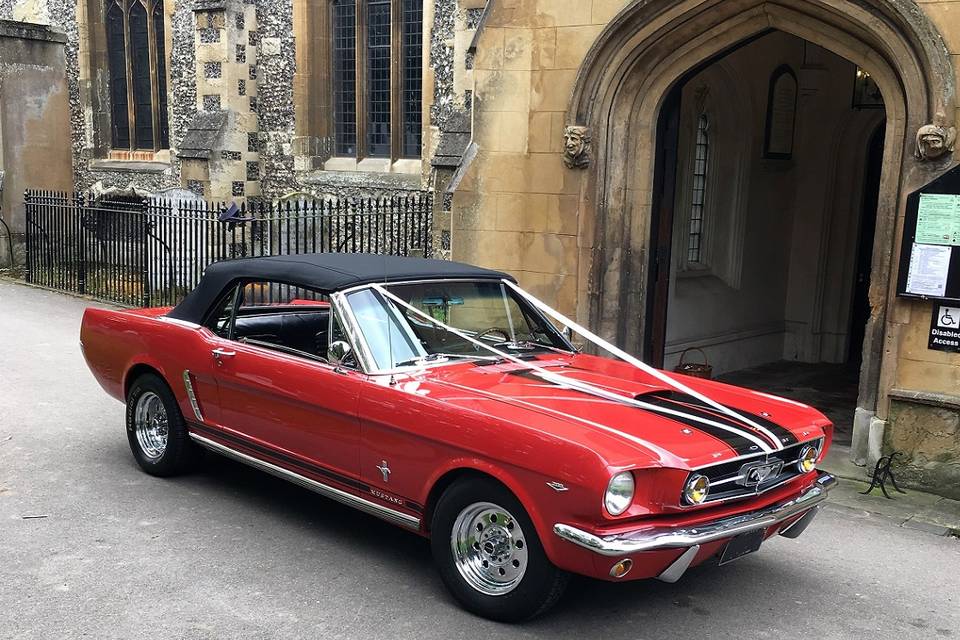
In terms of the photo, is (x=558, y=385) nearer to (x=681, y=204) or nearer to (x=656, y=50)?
(x=656, y=50)

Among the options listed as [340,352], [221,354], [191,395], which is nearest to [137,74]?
[191,395]

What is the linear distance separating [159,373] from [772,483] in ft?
13.4

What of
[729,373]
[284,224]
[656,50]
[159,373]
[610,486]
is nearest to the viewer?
[610,486]

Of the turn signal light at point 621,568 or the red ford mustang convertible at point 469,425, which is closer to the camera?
the turn signal light at point 621,568

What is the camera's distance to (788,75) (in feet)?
39.7

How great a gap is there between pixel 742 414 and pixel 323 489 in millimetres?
2289

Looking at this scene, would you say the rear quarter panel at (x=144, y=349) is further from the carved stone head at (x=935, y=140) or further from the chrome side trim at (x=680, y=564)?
the carved stone head at (x=935, y=140)

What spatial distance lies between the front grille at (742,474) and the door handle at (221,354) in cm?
303

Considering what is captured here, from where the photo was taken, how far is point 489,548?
14.5 feet

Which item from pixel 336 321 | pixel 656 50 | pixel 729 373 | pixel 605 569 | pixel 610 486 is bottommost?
pixel 729 373

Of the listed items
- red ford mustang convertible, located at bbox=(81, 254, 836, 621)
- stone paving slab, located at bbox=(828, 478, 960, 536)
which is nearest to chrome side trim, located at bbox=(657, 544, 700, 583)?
red ford mustang convertible, located at bbox=(81, 254, 836, 621)

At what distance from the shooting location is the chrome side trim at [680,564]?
13.3 feet

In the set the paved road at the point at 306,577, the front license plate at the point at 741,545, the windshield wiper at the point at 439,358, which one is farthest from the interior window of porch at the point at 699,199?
the front license plate at the point at 741,545

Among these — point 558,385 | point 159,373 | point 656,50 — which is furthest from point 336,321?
point 656,50
